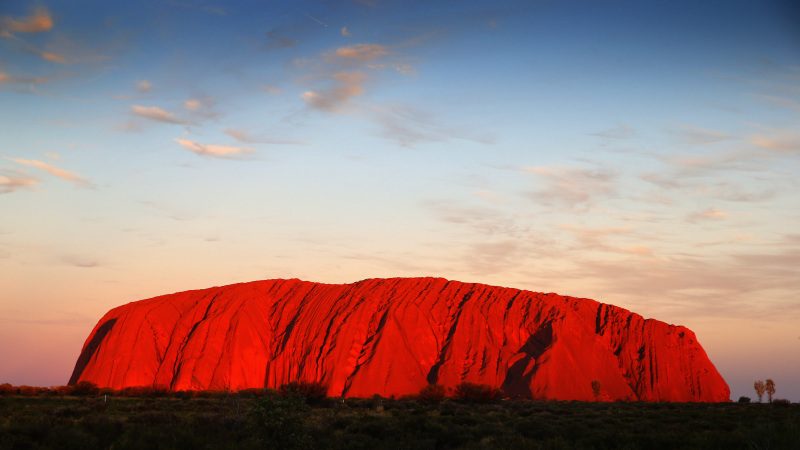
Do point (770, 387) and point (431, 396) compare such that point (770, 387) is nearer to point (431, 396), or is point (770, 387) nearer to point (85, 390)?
Result: point (431, 396)

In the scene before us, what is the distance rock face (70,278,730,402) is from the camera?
236ft

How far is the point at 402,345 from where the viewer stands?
75.1m

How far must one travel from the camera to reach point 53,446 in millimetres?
18562

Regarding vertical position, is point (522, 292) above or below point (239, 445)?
above

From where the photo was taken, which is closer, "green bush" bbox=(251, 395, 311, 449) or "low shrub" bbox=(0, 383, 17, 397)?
"green bush" bbox=(251, 395, 311, 449)

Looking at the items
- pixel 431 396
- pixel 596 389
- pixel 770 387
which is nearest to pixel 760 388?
pixel 770 387

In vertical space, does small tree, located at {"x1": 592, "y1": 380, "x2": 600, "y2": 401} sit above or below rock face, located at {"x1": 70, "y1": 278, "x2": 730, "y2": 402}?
below

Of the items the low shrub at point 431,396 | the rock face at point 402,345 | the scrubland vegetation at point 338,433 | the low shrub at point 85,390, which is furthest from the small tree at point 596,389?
the low shrub at point 85,390

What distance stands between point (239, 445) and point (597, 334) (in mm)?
68348

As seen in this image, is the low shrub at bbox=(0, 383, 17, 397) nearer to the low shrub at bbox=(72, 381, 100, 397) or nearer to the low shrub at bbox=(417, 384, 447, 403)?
the low shrub at bbox=(72, 381, 100, 397)

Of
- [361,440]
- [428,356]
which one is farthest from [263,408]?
[428,356]

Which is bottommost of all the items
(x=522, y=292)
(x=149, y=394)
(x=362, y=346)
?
(x=149, y=394)

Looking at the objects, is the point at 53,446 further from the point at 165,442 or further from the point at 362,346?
the point at 362,346

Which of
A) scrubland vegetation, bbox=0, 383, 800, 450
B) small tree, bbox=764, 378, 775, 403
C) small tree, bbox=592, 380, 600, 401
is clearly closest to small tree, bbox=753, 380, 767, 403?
small tree, bbox=764, 378, 775, 403
